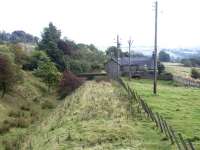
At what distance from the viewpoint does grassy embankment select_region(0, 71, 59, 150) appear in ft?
126

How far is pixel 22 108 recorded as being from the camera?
5628cm

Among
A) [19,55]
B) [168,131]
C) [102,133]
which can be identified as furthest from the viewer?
[19,55]

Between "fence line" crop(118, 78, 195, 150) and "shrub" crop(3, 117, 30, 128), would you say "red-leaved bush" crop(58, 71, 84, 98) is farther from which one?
"fence line" crop(118, 78, 195, 150)

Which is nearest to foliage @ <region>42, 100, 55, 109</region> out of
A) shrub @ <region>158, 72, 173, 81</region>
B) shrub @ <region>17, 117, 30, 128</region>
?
shrub @ <region>17, 117, 30, 128</region>

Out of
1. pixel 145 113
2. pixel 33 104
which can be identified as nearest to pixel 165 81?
pixel 33 104

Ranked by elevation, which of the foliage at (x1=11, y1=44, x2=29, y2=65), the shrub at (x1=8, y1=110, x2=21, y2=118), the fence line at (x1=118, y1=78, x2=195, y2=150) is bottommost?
the shrub at (x1=8, y1=110, x2=21, y2=118)

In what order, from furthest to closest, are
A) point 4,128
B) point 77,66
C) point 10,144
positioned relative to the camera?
1. point 77,66
2. point 4,128
3. point 10,144

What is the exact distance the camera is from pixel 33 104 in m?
60.4

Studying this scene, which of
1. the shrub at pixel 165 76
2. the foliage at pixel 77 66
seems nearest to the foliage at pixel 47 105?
the foliage at pixel 77 66

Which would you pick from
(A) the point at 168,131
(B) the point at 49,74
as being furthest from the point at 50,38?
(A) the point at 168,131

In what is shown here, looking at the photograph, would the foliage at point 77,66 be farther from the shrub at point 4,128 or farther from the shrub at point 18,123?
the shrub at point 4,128

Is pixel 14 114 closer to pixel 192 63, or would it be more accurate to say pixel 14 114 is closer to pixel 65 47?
pixel 65 47

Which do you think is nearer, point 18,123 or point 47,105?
point 18,123

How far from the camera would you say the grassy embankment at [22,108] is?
1512 inches
